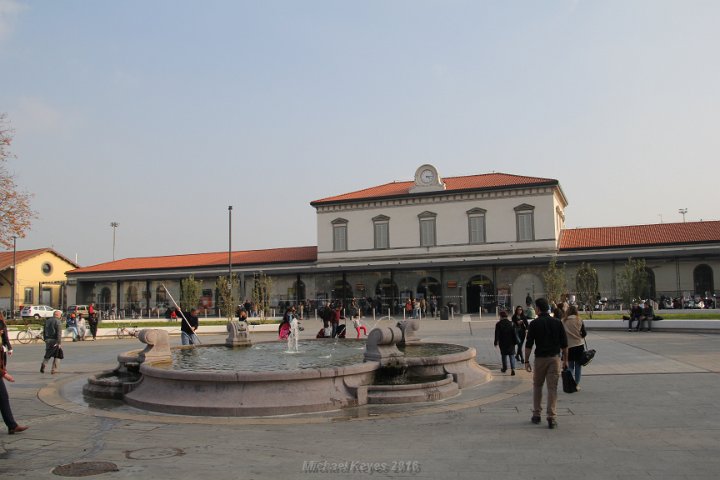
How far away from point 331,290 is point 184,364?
3775cm

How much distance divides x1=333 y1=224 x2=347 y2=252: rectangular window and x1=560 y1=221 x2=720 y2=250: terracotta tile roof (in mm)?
18263

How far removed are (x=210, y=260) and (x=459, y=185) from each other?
24.4 m

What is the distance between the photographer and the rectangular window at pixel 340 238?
53.8 meters

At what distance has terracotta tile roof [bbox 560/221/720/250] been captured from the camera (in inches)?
1748

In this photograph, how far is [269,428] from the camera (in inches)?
339

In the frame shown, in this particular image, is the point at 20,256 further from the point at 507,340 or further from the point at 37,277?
the point at 507,340

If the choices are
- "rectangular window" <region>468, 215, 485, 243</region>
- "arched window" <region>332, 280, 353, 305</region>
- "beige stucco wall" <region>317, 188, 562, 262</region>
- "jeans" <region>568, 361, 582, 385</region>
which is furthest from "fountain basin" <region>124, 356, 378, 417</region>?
"rectangular window" <region>468, 215, 485, 243</region>

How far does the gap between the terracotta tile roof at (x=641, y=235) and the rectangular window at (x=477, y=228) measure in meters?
6.35

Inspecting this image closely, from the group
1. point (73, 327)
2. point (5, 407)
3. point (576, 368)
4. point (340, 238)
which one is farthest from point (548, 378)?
point (340, 238)

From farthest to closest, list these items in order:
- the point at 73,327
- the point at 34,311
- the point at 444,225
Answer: the point at 444,225, the point at 34,311, the point at 73,327

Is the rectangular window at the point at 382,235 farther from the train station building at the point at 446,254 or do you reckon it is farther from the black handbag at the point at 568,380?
the black handbag at the point at 568,380

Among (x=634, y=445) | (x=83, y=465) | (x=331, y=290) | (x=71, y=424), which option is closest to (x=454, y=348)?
(x=634, y=445)

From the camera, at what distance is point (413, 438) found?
7738 millimetres

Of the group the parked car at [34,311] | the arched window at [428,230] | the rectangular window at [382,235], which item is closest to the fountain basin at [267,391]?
the arched window at [428,230]
